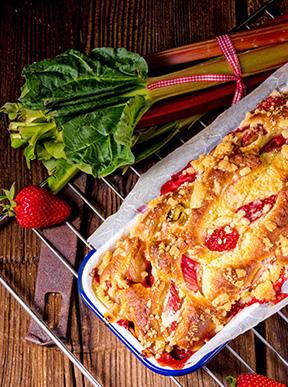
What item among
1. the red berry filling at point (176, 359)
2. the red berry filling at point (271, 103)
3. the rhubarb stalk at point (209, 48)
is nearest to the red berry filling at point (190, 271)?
the red berry filling at point (176, 359)

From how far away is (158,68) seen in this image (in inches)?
98.5

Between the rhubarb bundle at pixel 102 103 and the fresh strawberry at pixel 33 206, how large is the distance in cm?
6

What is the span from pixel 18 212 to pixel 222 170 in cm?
59

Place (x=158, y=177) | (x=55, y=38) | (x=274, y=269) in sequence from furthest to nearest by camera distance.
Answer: (x=55, y=38), (x=158, y=177), (x=274, y=269)

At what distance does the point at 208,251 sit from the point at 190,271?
66 millimetres

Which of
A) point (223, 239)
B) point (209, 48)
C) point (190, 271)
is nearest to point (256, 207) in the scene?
point (223, 239)

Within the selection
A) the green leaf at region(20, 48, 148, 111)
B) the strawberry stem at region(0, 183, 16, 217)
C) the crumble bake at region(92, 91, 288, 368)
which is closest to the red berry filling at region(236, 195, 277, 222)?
the crumble bake at region(92, 91, 288, 368)

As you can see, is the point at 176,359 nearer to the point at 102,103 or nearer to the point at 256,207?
the point at 256,207

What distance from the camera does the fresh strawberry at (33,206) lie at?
242cm

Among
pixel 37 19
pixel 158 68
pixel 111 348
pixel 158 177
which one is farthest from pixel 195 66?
pixel 111 348

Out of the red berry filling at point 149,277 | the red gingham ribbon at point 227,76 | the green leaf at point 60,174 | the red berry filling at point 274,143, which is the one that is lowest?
the red berry filling at point 149,277

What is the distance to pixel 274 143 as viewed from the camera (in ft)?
7.36

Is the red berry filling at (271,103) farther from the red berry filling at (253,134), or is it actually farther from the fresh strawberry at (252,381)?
the fresh strawberry at (252,381)

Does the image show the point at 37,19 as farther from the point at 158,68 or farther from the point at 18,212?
the point at 18,212
